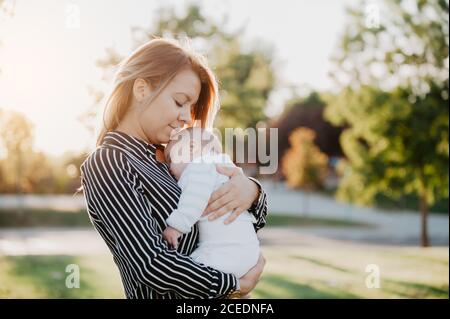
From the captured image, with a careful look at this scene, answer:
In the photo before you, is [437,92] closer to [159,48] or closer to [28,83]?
[28,83]

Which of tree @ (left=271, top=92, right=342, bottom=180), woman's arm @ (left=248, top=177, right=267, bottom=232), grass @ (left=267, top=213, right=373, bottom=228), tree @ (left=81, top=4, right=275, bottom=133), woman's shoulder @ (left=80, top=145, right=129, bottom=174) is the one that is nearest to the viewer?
woman's shoulder @ (left=80, top=145, right=129, bottom=174)

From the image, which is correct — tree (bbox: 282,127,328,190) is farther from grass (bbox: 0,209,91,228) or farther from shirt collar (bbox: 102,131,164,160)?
shirt collar (bbox: 102,131,164,160)

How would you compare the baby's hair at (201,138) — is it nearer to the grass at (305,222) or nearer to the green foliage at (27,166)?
the green foliage at (27,166)

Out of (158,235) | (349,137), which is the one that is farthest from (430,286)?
(349,137)

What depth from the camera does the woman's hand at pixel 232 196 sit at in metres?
2.05

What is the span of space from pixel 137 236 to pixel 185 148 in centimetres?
58

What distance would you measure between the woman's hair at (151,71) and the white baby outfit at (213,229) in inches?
12.7

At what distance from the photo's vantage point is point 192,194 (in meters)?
1.97

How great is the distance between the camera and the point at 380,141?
13.8m

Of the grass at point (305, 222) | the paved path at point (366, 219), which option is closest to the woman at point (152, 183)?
the paved path at point (366, 219)

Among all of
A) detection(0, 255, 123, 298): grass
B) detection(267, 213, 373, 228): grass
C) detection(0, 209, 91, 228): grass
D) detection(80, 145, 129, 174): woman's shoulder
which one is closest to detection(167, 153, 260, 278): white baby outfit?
detection(80, 145, 129, 174): woman's shoulder

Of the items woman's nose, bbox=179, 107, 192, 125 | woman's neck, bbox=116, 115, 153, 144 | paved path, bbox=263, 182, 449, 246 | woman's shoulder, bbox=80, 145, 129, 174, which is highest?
woman's nose, bbox=179, 107, 192, 125

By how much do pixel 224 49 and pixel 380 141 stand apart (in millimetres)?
5726

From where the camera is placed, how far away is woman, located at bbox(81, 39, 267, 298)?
5.83 feet
